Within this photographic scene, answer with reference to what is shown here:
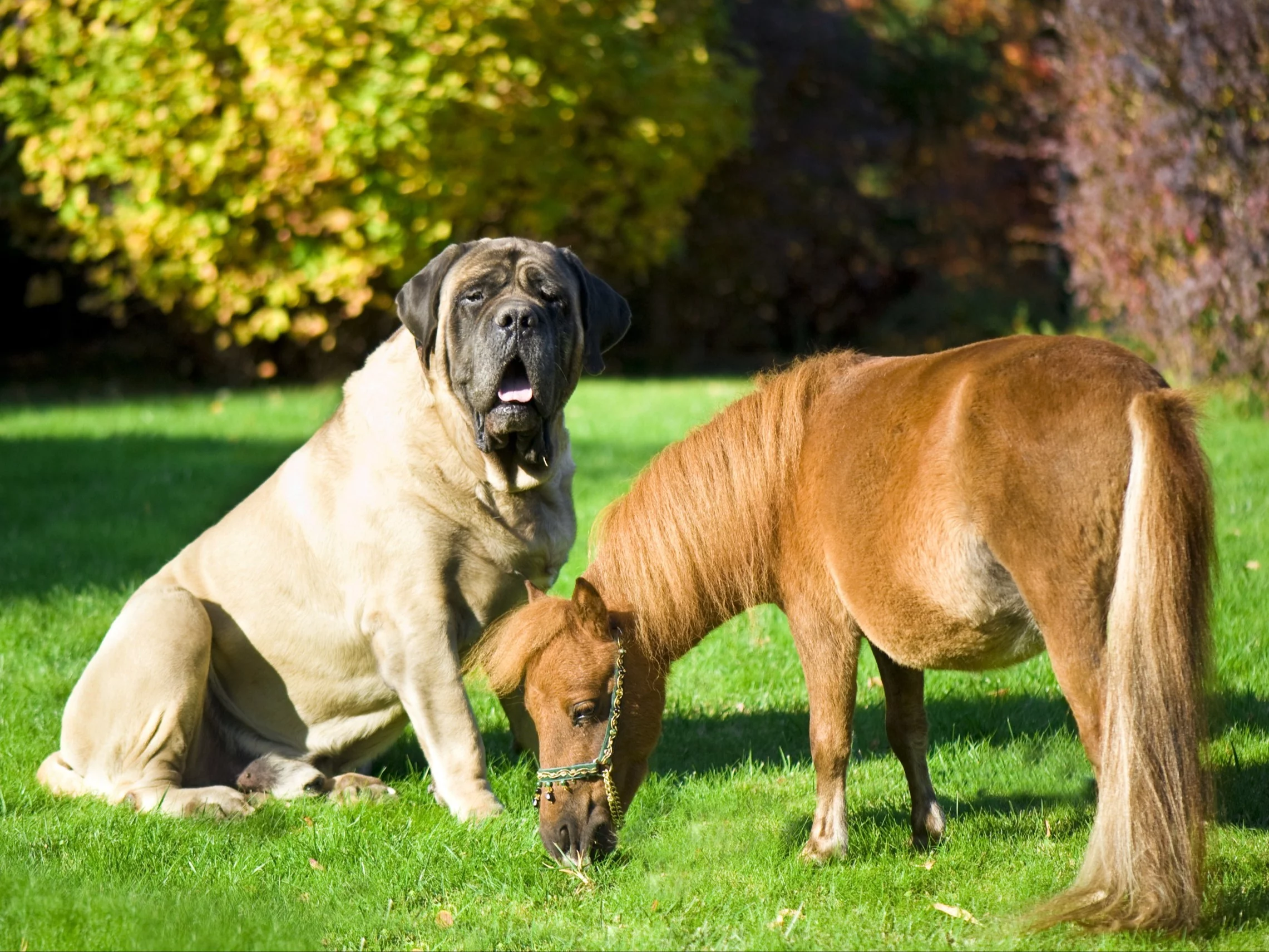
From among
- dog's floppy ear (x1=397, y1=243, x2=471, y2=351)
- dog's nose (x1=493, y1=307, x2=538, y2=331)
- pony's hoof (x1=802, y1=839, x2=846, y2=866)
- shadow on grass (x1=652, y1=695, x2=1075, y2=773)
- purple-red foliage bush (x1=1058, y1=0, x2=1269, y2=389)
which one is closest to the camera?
pony's hoof (x1=802, y1=839, x2=846, y2=866)

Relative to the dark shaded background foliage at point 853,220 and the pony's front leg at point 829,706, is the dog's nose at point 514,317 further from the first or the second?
the dark shaded background foliage at point 853,220

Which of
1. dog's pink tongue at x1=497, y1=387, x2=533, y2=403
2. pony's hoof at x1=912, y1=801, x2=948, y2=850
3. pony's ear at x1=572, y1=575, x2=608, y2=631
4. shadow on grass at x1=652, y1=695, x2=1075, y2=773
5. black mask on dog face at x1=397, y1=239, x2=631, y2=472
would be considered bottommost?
shadow on grass at x1=652, y1=695, x2=1075, y2=773

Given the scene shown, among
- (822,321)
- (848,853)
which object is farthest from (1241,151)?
(822,321)

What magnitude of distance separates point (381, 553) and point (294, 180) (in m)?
9.81

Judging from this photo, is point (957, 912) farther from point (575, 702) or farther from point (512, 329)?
point (512, 329)

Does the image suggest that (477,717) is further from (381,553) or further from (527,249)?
(527,249)

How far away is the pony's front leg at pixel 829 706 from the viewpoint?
138 inches

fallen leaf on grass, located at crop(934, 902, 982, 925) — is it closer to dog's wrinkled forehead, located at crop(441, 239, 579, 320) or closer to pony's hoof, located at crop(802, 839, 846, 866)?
pony's hoof, located at crop(802, 839, 846, 866)

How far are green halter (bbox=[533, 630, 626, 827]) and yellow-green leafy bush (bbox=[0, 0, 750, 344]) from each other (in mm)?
10132

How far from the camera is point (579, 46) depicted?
1382cm

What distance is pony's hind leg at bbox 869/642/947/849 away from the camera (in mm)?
3863

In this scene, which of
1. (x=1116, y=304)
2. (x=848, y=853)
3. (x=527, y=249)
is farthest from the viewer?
(x=1116, y=304)

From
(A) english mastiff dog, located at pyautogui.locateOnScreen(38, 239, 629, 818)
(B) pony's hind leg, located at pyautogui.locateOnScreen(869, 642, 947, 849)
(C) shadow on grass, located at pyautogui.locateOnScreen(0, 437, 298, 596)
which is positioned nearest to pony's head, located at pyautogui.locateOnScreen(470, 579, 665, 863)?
(A) english mastiff dog, located at pyautogui.locateOnScreen(38, 239, 629, 818)

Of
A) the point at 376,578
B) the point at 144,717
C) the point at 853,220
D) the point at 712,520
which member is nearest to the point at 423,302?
the point at 376,578
